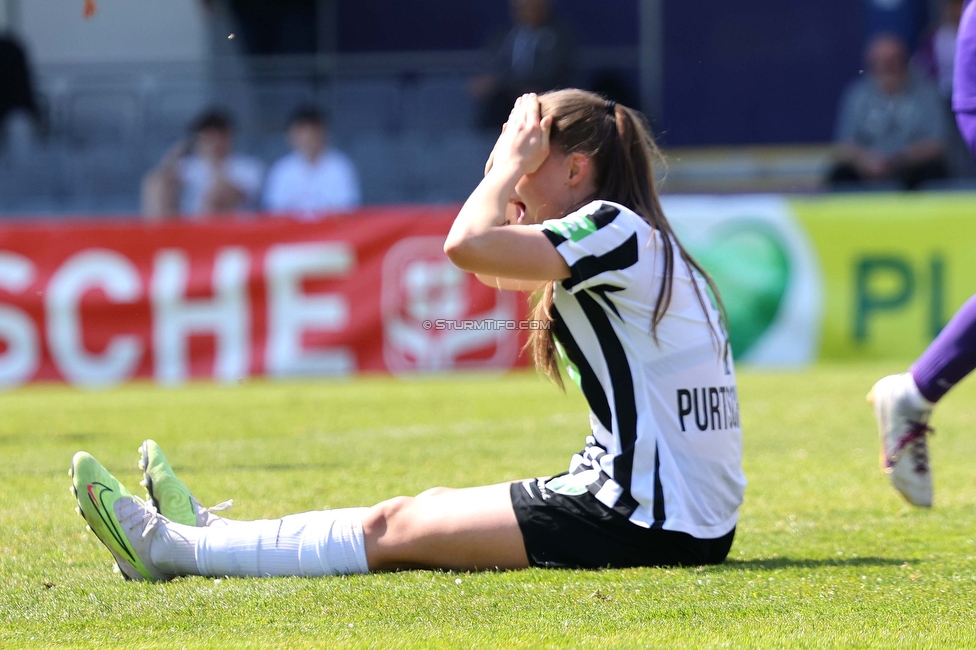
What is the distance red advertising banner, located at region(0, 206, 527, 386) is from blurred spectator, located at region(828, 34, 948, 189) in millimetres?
4145

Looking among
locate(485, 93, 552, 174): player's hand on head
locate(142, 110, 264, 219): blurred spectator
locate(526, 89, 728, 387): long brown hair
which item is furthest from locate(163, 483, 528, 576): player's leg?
locate(142, 110, 264, 219): blurred spectator

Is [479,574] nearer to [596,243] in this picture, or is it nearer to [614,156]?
[596,243]

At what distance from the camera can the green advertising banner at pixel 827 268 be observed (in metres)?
9.91

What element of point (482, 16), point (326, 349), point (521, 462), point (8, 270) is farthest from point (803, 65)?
point (521, 462)

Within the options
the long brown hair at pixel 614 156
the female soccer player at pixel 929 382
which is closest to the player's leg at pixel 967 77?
the female soccer player at pixel 929 382

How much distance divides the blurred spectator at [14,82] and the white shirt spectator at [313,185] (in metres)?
3.12

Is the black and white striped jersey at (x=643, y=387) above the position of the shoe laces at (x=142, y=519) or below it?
above

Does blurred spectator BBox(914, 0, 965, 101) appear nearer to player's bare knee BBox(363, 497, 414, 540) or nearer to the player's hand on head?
the player's hand on head

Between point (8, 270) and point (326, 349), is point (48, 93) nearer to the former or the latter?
point (8, 270)

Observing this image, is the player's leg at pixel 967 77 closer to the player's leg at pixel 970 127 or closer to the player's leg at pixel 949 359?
the player's leg at pixel 970 127

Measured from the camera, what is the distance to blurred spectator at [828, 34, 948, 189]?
39.0 feet

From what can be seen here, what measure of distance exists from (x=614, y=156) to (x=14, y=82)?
11.4 meters

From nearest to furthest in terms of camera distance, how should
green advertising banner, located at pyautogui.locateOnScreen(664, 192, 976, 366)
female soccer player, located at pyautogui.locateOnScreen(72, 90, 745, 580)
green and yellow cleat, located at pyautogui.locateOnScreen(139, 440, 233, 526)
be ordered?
female soccer player, located at pyautogui.locateOnScreen(72, 90, 745, 580) < green and yellow cleat, located at pyautogui.locateOnScreen(139, 440, 233, 526) < green advertising banner, located at pyautogui.locateOnScreen(664, 192, 976, 366)

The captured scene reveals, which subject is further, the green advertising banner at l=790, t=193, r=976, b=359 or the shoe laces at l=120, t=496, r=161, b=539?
the green advertising banner at l=790, t=193, r=976, b=359
